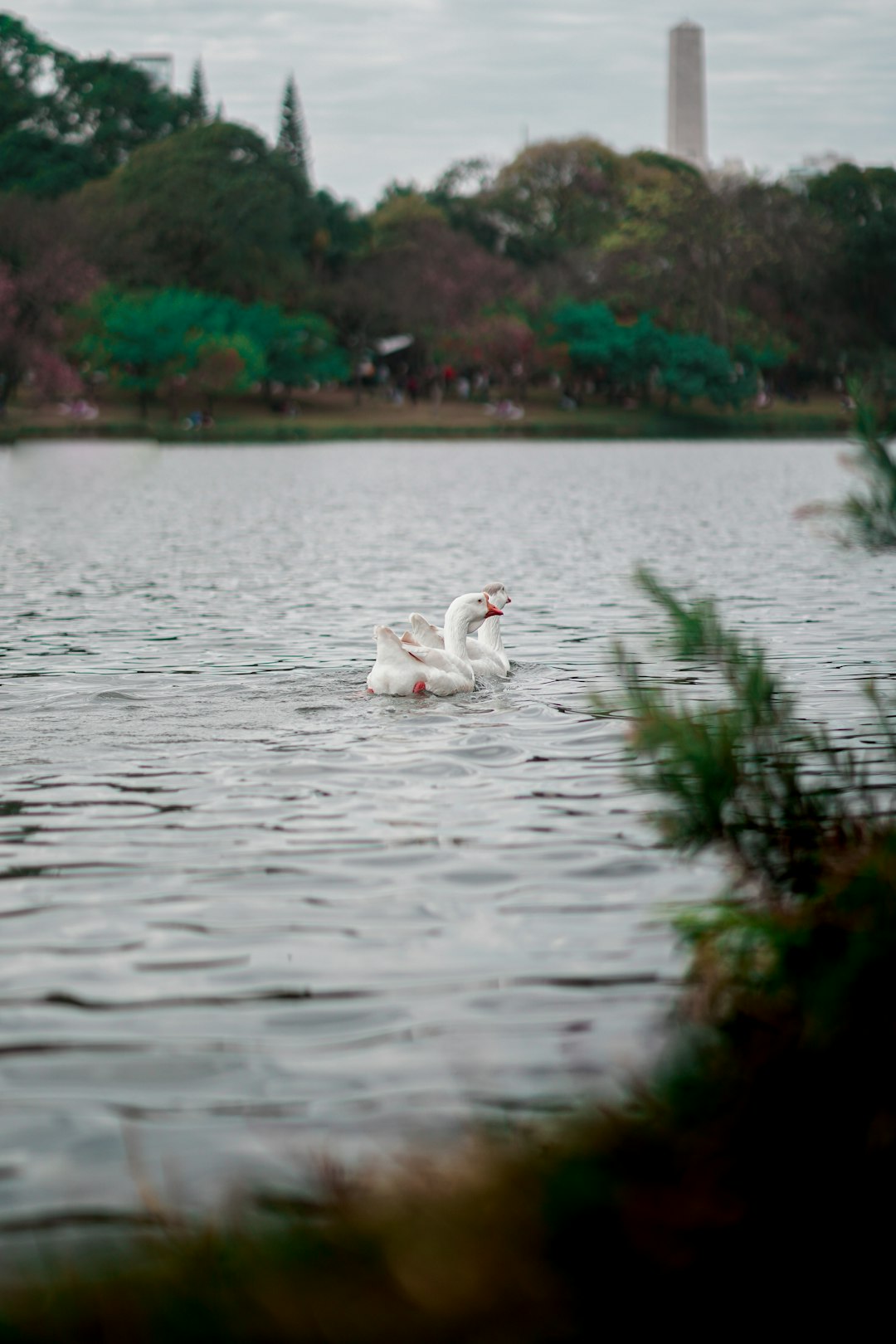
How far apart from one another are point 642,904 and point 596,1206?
11.9 ft

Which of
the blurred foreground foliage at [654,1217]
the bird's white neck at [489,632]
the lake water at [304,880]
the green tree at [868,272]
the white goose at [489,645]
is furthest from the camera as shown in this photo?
the green tree at [868,272]

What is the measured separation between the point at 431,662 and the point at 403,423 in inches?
2773

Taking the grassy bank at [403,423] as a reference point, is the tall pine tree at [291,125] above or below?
above

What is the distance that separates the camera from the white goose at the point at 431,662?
35.3 feet

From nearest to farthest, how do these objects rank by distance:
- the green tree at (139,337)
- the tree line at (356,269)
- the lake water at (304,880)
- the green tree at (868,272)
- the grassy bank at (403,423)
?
the lake water at (304,880)
the grassy bank at (403,423)
the green tree at (139,337)
the tree line at (356,269)
the green tree at (868,272)

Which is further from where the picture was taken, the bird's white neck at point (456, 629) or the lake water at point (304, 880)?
the bird's white neck at point (456, 629)

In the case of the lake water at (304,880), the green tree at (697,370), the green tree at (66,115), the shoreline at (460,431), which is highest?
the green tree at (66,115)

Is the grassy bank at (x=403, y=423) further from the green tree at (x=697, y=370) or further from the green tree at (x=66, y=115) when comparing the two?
the green tree at (x=66, y=115)

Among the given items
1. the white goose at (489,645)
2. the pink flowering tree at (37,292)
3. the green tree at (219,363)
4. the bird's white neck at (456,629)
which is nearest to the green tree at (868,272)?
the green tree at (219,363)

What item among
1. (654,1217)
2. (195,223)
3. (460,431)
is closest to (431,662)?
(654,1217)

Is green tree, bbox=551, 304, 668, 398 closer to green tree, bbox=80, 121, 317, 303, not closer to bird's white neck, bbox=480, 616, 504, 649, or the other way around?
green tree, bbox=80, 121, 317, 303

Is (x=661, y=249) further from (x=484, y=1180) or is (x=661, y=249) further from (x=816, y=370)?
(x=484, y=1180)

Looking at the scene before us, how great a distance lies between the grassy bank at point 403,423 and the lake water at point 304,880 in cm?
5516

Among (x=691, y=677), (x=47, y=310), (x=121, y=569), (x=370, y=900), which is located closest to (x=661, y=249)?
(x=47, y=310)
